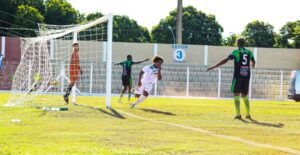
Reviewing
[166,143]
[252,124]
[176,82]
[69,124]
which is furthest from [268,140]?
[176,82]

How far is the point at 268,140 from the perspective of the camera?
8.77 metres

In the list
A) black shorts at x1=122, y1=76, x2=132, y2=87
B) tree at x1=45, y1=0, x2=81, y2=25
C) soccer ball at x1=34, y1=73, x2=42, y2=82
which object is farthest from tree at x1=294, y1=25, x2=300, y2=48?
soccer ball at x1=34, y1=73, x2=42, y2=82

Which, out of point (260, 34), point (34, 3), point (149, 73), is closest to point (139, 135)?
point (149, 73)

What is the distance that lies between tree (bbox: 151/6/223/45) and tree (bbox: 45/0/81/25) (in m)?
15.8

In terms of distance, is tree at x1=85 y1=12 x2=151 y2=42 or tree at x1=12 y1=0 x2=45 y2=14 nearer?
tree at x1=12 y1=0 x2=45 y2=14

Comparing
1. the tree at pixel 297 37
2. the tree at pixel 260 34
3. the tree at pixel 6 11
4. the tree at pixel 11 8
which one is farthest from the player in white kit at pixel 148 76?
the tree at pixel 260 34

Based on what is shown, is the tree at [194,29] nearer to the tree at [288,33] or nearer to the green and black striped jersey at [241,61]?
the tree at [288,33]

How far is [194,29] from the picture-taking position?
285 ft

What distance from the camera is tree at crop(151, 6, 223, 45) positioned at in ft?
284

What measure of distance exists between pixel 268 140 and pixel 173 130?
191 cm

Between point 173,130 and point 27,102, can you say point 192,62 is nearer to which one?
point 27,102

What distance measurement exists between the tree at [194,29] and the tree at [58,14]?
15806mm

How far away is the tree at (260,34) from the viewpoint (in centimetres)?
8850

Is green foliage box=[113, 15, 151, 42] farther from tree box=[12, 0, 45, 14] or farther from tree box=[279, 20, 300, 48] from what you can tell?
tree box=[279, 20, 300, 48]
